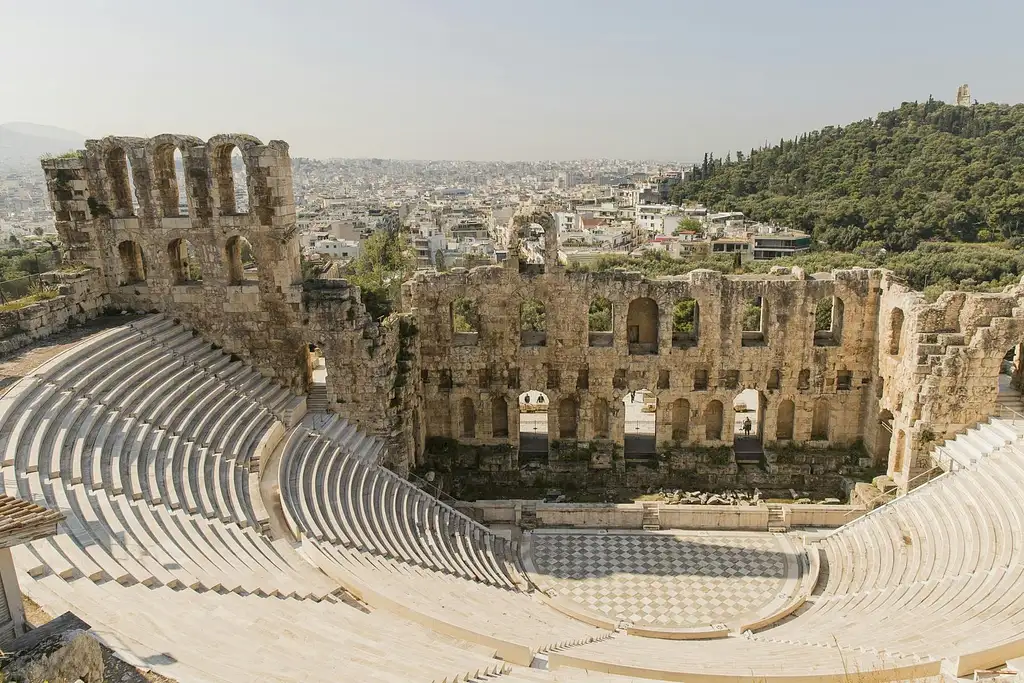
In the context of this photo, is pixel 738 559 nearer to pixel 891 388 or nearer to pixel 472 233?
pixel 891 388

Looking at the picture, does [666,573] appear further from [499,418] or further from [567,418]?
[499,418]

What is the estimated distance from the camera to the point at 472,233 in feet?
381

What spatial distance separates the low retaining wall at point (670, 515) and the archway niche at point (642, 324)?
6.47 m

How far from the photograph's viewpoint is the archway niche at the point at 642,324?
26.4 m

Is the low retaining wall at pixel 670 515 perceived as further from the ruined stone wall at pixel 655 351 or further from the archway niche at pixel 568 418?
the archway niche at pixel 568 418

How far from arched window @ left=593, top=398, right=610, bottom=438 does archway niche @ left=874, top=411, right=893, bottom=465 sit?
32.7ft

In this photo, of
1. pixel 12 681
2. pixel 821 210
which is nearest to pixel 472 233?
pixel 821 210

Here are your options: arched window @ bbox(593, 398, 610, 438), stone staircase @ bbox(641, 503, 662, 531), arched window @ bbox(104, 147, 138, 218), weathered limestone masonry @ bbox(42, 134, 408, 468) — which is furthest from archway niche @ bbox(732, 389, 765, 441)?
arched window @ bbox(104, 147, 138, 218)

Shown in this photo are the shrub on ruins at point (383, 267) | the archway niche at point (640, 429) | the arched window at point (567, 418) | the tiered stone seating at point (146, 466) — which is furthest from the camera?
the shrub on ruins at point (383, 267)

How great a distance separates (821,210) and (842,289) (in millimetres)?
69873

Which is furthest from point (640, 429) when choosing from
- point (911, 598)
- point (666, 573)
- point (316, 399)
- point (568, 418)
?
point (316, 399)

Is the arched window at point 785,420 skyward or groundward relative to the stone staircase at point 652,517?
skyward

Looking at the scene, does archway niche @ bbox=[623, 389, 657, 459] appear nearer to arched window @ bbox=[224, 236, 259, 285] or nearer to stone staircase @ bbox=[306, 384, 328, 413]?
stone staircase @ bbox=[306, 384, 328, 413]

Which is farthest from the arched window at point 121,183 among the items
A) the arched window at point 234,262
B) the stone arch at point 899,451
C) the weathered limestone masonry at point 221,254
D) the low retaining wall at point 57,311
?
the stone arch at point 899,451
